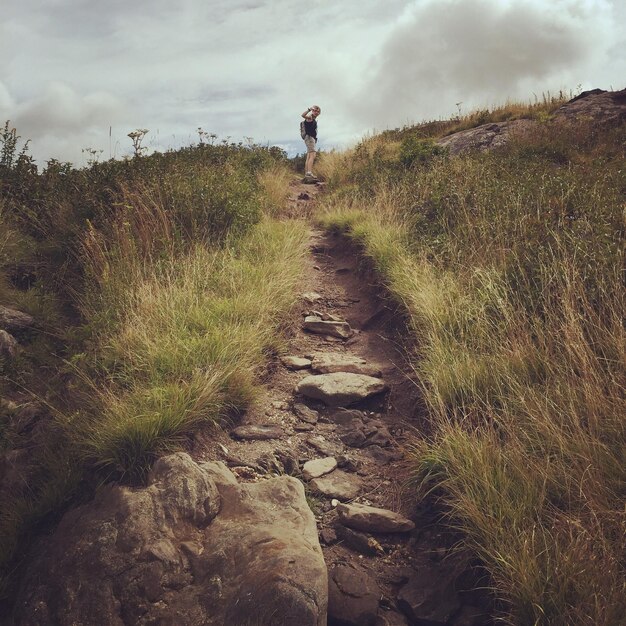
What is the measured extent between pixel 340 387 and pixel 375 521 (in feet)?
5.43

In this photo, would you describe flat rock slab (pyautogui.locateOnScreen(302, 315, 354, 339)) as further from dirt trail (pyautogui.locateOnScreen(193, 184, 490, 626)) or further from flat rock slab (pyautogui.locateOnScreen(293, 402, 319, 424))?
flat rock slab (pyautogui.locateOnScreen(293, 402, 319, 424))

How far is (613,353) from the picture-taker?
3.34 meters

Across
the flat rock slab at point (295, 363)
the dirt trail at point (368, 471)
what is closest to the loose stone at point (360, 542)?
the dirt trail at point (368, 471)

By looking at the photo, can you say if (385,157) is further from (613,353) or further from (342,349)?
(613,353)

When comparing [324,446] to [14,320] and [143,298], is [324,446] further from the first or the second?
[14,320]

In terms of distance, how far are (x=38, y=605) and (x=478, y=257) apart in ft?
16.7

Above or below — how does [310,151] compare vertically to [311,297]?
above

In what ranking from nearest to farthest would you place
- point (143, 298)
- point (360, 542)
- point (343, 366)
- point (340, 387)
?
point (360, 542) < point (340, 387) < point (143, 298) < point (343, 366)

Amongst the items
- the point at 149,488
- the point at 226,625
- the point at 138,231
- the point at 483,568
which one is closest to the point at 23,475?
the point at 149,488

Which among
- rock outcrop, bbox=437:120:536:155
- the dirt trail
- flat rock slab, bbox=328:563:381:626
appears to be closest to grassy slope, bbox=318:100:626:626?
the dirt trail

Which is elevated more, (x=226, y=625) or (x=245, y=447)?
(x=245, y=447)

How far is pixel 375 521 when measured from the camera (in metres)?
3.00

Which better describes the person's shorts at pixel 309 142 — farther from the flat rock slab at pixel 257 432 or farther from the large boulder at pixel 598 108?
the flat rock slab at pixel 257 432

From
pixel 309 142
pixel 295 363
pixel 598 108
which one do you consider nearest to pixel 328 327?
pixel 295 363
